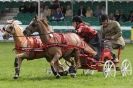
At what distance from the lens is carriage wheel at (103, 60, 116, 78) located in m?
20.1

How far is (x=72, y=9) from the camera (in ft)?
163

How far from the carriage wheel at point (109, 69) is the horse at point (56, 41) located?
2.87ft

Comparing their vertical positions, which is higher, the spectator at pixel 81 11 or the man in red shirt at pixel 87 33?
the man in red shirt at pixel 87 33

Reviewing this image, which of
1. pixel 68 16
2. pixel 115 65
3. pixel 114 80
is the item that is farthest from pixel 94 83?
pixel 68 16

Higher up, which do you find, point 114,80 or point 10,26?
point 10,26

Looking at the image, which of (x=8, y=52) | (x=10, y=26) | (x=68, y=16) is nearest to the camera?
(x=10, y=26)

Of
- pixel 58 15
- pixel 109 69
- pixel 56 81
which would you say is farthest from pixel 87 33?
pixel 58 15

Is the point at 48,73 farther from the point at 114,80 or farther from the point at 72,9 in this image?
the point at 72,9

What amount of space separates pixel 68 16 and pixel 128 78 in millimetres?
28756

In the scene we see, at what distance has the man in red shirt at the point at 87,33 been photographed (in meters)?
20.4

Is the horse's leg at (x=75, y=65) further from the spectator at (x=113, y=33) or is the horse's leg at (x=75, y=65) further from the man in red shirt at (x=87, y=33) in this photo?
the spectator at (x=113, y=33)

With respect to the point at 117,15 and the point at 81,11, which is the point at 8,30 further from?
the point at 81,11

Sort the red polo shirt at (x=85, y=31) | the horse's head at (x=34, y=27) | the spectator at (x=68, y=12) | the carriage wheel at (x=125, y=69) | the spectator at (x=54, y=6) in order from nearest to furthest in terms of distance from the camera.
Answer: the horse's head at (x=34, y=27), the red polo shirt at (x=85, y=31), the carriage wheel at (x=125, y=69), the spectator at (x=54, y=6), the spectator at (x=68, y=12)

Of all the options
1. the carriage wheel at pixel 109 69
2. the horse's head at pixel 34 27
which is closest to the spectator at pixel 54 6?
the carriage wheel at pixel 109 69
